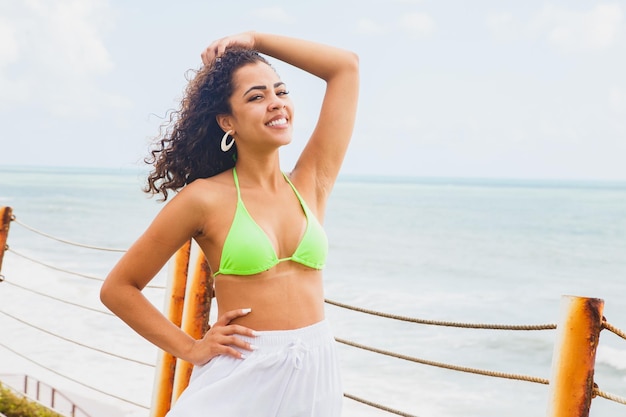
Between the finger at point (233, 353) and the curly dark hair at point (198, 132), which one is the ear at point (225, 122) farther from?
the finger at point (233, 353)

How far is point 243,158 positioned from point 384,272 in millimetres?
22495

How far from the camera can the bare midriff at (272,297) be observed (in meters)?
1.87

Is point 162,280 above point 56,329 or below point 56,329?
above

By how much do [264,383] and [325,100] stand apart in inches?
30.4

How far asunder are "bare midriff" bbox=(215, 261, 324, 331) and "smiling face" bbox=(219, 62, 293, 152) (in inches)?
11.9

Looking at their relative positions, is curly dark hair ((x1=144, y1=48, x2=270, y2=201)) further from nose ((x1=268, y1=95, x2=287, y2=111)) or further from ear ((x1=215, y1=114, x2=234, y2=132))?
nose ((x1=268, y1=95, x2=287, y2=111))

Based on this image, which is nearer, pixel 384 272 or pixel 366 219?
pixel 384 272

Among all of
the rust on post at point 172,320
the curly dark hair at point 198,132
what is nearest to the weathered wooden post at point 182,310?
the rust on post at point 172,320

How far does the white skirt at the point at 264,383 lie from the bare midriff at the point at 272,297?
28 millimetres

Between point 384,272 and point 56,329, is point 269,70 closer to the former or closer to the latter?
point 56,329

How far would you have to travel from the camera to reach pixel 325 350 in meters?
1.91

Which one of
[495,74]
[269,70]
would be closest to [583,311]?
[269,70]

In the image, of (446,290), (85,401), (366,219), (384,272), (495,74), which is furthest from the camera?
(495,74)

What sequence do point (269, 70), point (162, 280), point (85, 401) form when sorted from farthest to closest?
point (162, 280) < point (85, 401) < point (269, 70)
